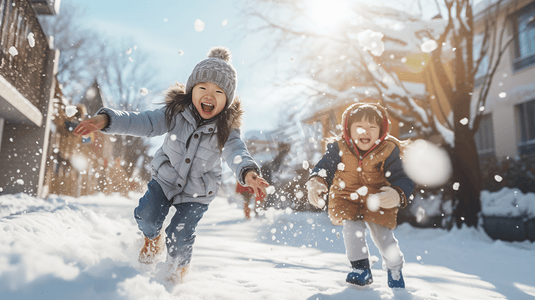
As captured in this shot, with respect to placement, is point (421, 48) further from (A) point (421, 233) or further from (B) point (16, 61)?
(B) point (16, 61)

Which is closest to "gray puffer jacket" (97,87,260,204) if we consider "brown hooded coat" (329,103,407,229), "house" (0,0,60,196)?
"brown hooded coat" (329,103,407,229)

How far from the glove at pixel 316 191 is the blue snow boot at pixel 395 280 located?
764 mm

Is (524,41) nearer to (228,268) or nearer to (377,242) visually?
(377,242)

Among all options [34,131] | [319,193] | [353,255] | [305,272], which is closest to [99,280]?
[319,193]

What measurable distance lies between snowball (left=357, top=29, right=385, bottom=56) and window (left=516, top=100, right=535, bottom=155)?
772 cm

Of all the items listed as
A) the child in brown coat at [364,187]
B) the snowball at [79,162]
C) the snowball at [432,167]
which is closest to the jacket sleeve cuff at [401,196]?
the child in brown coat at [364,187]

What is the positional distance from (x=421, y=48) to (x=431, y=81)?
85 cm

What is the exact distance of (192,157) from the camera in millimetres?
2670

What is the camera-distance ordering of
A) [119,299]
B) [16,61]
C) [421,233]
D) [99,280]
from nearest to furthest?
[119,299], [99,280], [16,61], [421,233]

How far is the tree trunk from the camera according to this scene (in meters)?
7.51

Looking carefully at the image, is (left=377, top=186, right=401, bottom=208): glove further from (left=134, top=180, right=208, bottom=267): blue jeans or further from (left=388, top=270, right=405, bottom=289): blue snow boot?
(left=134, top=180, right=208, bottom=267): blue jeans

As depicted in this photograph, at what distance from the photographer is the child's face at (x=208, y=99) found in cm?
272

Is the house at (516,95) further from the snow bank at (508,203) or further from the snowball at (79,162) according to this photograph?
the snowball at (79,162)

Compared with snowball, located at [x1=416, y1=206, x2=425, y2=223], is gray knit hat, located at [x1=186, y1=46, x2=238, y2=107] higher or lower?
higher
